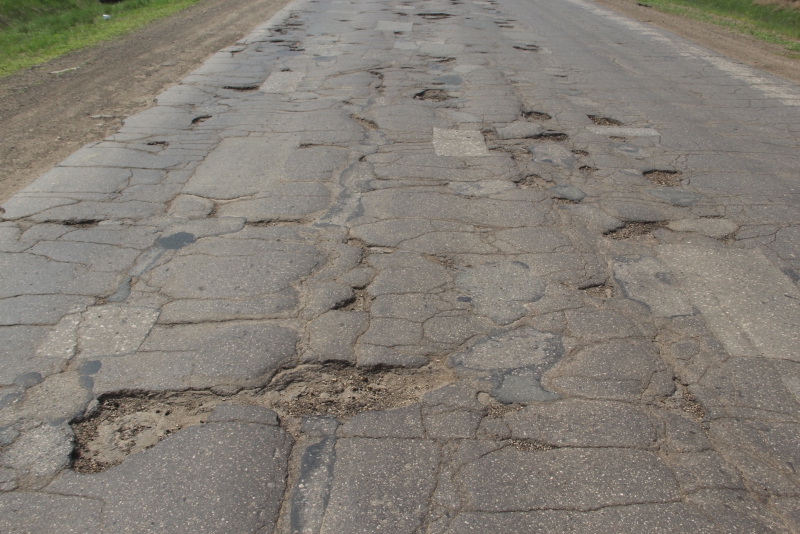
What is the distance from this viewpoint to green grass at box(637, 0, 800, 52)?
12.2m

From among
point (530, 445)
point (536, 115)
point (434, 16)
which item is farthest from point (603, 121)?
point (434, 16)

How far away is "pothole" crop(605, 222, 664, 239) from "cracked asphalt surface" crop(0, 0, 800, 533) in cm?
2

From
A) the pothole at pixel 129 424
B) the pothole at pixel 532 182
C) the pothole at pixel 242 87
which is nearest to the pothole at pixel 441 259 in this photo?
the pothole at pixel 532 182

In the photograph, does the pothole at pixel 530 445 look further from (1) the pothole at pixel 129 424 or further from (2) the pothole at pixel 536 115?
(2) the pothole at pixel 536 115

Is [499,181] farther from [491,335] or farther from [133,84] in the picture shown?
[133,84]

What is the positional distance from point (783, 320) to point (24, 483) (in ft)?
12.2

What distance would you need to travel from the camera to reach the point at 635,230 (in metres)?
4.27

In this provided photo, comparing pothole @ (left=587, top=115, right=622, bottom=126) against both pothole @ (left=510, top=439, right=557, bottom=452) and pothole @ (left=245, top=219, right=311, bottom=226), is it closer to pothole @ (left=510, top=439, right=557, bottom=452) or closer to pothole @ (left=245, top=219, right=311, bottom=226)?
pothole @ (left=245, top=219, right=311, bottom=226)

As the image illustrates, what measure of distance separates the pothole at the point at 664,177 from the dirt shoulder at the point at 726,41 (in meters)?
5.07

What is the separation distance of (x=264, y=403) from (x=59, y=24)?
457 inches

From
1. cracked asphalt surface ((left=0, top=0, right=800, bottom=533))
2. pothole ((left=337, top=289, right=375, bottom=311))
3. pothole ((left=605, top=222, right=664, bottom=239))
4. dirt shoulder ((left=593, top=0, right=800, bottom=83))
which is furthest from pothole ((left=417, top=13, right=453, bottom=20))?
pothole ((left=337, top=289, right=375, bottom=311))

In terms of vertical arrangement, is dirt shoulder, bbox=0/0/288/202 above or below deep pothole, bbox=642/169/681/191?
below

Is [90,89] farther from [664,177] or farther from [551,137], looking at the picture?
[664,177]

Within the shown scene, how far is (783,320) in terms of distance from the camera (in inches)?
129
